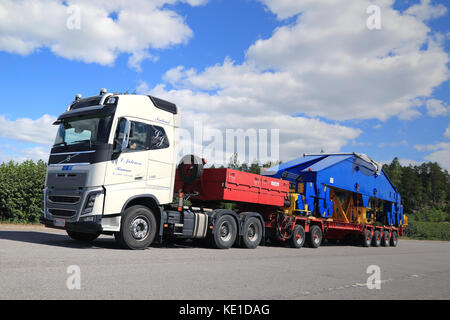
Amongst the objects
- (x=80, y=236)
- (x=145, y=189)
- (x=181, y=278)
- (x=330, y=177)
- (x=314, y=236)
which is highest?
(x=330, y=177)

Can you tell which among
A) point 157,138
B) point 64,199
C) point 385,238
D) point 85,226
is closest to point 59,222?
point 64,199

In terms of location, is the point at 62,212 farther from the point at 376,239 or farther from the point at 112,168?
the point at 376,239

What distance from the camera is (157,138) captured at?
9625 millimetres

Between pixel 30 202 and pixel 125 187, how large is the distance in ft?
29.3

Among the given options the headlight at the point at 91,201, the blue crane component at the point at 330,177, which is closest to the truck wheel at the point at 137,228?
the headlight at the point at 91,201

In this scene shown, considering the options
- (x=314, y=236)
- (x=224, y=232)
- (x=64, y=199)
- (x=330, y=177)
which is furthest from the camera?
(x=330, y=177)

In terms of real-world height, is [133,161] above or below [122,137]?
below

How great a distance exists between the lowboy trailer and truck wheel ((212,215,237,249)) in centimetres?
3

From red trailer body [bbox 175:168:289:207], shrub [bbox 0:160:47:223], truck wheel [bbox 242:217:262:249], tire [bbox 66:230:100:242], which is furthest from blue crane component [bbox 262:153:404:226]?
shrub [bbox 0:160:47:223]

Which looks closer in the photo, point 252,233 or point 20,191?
point 252,233

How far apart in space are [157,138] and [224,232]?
3557mm

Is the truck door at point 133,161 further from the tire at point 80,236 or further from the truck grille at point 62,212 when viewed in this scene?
the tire at point 80,236

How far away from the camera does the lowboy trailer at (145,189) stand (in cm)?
860
